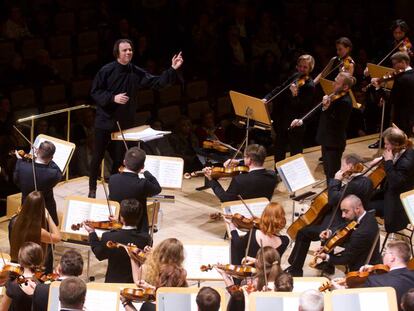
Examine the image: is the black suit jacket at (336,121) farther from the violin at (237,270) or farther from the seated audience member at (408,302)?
the seated audience member at (408,302)

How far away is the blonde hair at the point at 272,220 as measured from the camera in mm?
6699

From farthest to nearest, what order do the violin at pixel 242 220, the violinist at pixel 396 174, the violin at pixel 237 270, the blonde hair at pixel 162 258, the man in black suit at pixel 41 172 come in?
the violinist at pixel 396 174, the man in black suit at pixel 41 172, the violin at pixel 242 220, the violin at pixel 237 270, the blonde hair at pixel 162 258

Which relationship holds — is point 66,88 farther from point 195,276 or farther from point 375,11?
point 375,11

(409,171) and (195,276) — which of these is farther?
(409,171)

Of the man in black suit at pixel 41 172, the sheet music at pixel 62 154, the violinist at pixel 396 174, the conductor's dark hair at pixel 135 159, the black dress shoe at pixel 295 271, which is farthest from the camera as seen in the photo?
the sheet music at pixel 62 154

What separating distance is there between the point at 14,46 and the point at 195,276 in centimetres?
533

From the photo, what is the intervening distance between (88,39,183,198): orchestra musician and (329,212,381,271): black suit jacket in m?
2.59

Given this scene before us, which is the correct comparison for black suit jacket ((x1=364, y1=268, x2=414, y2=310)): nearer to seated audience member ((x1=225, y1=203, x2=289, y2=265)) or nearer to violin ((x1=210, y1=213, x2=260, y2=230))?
seated audience member ((x1=225, y1=203, x2=289, y2=265))

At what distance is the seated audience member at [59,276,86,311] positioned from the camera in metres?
5.44

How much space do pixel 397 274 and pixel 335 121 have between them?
291 centimetres

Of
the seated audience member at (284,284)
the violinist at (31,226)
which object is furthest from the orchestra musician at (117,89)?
the seated audience member at (284,284)

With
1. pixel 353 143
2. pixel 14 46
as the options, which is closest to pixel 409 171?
pixel 353 143

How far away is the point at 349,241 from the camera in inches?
275

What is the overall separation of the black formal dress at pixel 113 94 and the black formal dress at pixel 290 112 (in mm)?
1387
